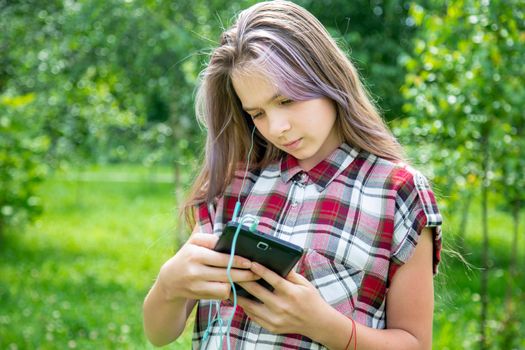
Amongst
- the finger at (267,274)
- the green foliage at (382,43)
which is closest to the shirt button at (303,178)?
the finger at (267,274)

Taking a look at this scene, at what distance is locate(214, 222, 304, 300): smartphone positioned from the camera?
1.31 meters

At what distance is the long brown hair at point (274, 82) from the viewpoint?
1.53 metres

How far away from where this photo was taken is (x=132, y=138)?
7.32m

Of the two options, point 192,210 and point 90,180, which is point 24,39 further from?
point 90,180

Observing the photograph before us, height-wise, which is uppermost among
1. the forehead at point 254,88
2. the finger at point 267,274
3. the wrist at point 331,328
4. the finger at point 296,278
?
the forehead at point 254,88

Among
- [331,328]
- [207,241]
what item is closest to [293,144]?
[207,241]

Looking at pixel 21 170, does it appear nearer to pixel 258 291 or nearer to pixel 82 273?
pixel 82 273

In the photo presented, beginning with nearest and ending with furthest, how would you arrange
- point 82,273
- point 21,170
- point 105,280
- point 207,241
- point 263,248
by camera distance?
1. point 263,248
2. point 207,241
3. point 105,280
4. point 82,273
5. point 21,170

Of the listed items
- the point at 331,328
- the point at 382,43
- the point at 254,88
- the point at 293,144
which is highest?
the point at 254,88

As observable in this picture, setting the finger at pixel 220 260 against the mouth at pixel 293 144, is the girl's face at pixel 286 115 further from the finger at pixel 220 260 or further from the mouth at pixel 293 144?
the finger at pixel 220 260

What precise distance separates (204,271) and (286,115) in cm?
38

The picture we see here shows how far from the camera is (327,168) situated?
1611 millimetres

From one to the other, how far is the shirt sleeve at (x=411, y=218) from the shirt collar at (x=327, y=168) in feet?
0.49

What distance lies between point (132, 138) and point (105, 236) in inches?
80.7
